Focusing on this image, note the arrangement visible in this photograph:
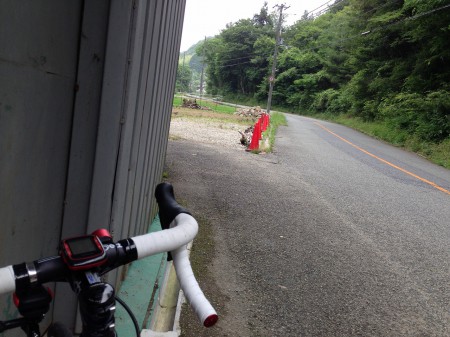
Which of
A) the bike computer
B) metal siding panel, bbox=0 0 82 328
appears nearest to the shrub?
metal siding panel, bbox=0 0 82 328

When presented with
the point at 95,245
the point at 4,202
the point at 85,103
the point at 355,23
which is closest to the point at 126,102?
the point at 85,103

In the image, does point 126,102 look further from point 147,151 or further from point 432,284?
point 432,284

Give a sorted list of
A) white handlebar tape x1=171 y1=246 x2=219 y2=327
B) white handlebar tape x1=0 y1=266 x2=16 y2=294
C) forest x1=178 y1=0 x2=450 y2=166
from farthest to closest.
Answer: forest x1=178 y1=0 x2=450 y2=166 → white handlebar tape x1=171 y1=246 x2=219 y2=327 → white handlebar tape x1=0 y1=266 x2=16 y2=294

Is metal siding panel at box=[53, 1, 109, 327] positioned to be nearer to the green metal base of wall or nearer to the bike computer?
the green metal base of wall

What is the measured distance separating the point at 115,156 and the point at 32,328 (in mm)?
1297

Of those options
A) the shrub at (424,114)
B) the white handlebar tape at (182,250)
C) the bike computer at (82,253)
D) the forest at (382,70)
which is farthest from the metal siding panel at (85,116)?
the shrub at (424,114)

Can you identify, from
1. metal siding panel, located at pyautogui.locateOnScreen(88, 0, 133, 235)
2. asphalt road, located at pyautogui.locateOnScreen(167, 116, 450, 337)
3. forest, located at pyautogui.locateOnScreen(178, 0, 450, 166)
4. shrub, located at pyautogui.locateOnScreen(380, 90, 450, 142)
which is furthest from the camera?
forest, located at pyautogui.locateOnScreen(178, 0, 450, 166)

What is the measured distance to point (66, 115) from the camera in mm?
2082

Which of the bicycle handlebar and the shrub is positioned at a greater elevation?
the shrub

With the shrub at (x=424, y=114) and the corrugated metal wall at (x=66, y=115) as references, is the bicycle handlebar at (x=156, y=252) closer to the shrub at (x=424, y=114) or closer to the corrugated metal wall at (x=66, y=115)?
the corrugated metal wall at (x=66, y=115)

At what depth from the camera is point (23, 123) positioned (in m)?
1.70

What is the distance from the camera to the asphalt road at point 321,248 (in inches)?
130

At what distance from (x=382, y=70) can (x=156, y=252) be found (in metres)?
29.0

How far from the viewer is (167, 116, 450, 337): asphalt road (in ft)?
10.8
